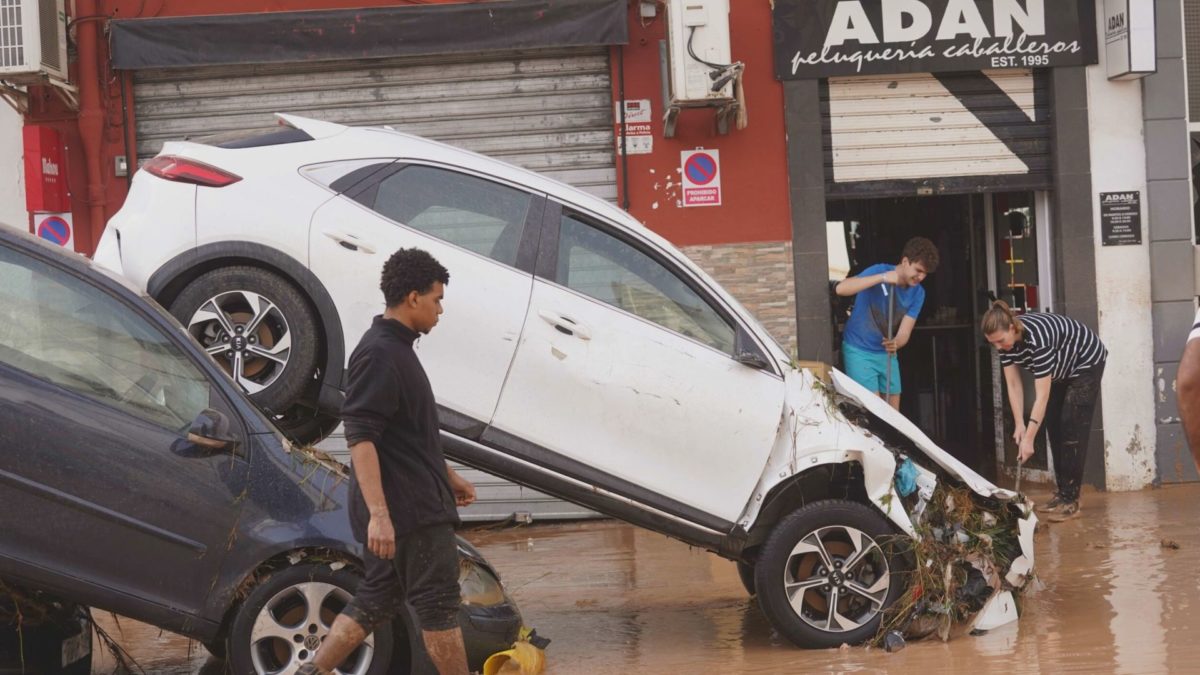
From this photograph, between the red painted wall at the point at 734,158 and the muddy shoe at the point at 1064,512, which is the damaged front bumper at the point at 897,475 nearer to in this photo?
the muddy shoe at the point at 1064,512

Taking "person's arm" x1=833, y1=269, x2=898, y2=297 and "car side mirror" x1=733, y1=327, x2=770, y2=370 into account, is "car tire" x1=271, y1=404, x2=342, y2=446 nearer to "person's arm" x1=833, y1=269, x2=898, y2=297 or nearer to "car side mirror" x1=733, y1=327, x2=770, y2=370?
"car side mirror" x1=733, y1=327, x2=770, y2=370

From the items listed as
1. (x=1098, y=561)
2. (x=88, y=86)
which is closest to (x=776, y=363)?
(x=1098, y=561)

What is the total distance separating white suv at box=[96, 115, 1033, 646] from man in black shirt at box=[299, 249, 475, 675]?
3.36ft

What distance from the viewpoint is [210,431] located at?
5348 millimetres

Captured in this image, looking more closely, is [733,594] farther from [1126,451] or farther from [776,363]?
[1126,451]

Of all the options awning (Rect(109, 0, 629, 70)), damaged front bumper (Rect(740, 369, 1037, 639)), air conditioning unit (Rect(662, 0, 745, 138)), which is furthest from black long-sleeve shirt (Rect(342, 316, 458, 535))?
awning (Rect(109, 0, 629, 70))

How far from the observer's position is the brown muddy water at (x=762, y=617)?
633 centimetres

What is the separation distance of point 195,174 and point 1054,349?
17.8 feet

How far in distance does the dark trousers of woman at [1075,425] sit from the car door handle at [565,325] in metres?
4.15

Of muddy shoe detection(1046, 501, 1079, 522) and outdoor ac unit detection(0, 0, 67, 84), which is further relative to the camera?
outdoor ac unit detection(0, 0, 67, 84)

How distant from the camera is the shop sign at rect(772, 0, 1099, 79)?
1091cm

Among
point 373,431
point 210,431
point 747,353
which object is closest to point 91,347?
point 210,431

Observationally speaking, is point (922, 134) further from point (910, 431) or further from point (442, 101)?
point (910, 431)

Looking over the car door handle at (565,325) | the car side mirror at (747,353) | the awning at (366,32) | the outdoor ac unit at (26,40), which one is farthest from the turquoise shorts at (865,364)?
the outdoor ac unit at (26,40)
